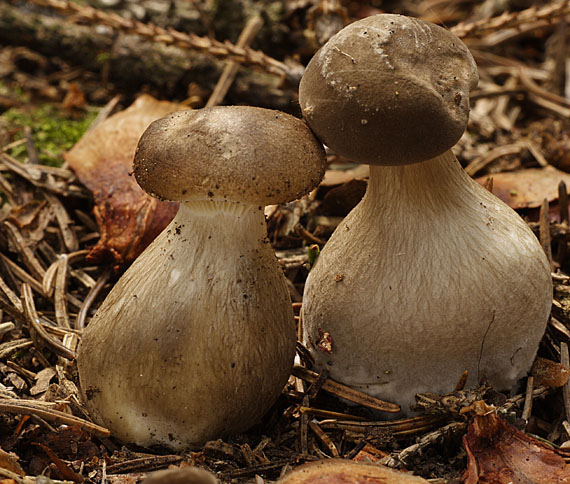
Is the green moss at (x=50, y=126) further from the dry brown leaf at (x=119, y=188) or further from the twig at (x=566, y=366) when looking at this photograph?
the twig at (x=566, y=366)

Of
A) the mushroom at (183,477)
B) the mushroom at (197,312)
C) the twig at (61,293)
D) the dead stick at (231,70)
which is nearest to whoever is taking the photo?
the mushroom at (183,477)

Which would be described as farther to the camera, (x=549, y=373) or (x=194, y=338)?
(x=549, y=373)

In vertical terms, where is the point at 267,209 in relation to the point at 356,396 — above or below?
above

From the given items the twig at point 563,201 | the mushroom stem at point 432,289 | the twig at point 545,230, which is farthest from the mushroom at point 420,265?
the twig at point 563,201

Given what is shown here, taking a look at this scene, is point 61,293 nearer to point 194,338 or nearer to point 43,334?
point 43,334

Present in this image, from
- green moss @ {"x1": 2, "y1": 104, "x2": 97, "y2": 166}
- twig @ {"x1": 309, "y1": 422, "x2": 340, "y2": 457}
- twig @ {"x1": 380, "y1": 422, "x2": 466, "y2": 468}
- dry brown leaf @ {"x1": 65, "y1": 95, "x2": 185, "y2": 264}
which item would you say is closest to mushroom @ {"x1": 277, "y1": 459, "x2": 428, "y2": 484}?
twig @ {"x1": 380, "y1": 422, "x2": 466, "y2": 468}

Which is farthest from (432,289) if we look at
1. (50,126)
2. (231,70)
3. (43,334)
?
(50,126)
